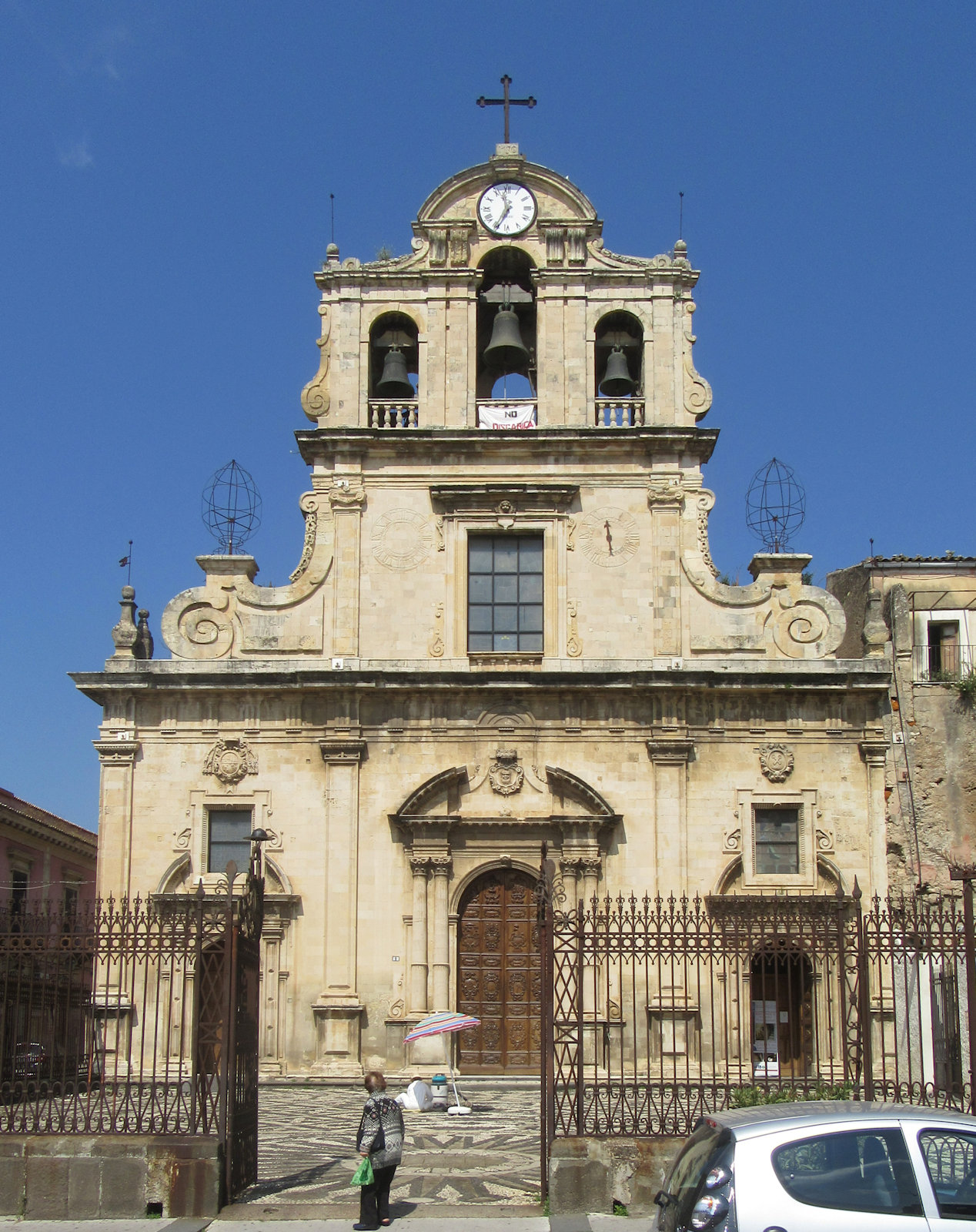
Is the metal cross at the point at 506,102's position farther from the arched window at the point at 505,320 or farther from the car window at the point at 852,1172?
the car window at the point at 852,1172

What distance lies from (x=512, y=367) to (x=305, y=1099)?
42.6ft

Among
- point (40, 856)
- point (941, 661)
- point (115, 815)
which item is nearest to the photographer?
point (115, 815)

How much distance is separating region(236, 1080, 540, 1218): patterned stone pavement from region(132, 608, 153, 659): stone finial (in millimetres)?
7486

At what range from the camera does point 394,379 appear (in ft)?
80.9

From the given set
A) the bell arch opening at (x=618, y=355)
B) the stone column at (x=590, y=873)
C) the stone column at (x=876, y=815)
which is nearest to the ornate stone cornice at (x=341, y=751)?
the stone column at (x=590, y=873)

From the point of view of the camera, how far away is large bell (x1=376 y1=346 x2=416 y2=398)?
24.7 m

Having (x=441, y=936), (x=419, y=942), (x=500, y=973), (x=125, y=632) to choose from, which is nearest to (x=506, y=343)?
(x=125, y=632)

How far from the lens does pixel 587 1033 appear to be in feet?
72.8

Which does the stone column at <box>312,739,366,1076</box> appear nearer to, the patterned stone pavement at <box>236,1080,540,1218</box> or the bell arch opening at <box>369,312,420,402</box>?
the patterned stone pavement at <box>236,1080,540,1218</box>

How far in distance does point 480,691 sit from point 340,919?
14.0 ft

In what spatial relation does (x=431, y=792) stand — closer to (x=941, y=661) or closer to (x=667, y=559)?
(x=667, y=559)

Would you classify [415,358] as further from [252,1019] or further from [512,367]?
[252,1019]

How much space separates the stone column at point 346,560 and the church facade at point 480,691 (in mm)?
57

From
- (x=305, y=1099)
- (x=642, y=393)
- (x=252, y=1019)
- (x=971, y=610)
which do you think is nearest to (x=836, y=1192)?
(x=252, y=1019)
